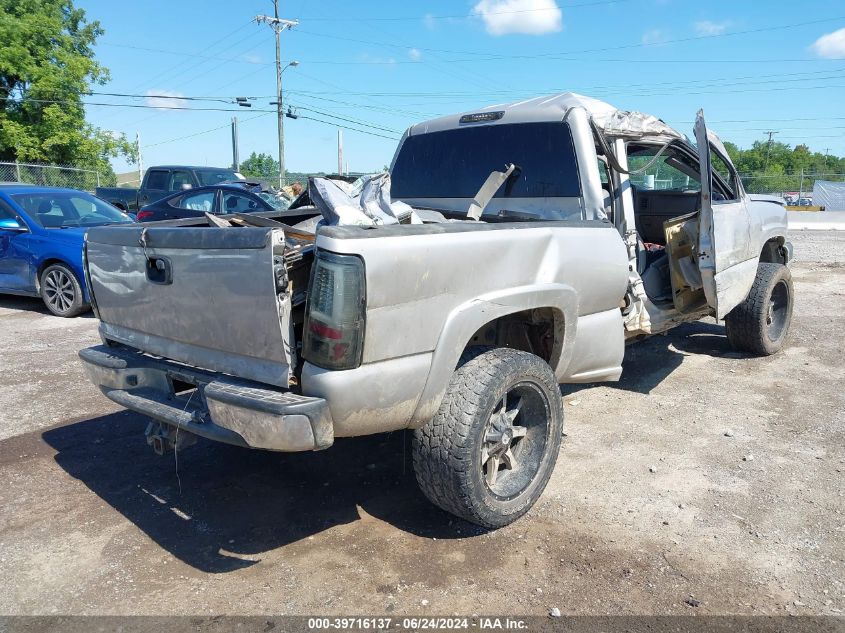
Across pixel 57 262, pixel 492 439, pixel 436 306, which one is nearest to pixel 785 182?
pixel 57 262

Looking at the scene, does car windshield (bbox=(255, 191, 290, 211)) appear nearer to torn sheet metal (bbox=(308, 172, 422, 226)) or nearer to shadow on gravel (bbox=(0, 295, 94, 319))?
shadow on gravel (bbox=(0, 295, 94, 319))

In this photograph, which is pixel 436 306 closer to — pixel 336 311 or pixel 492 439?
pixel 336 311

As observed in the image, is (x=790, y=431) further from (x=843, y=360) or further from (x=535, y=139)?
(x=535, y=139)

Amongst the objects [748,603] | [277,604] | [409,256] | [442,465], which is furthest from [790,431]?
[277,604]

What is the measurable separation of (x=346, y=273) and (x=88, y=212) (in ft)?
26.2

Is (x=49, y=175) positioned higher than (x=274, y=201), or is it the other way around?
(x=49, y=175)

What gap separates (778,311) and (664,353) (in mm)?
1250

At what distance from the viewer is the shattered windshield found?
13.8 feet

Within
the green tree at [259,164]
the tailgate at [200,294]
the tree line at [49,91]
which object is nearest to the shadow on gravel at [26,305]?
the tailgate at [200,294]

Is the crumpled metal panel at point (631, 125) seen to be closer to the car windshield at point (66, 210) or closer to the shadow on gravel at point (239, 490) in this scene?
the shadow on gravel at point (239, 490)

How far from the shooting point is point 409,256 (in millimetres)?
2740

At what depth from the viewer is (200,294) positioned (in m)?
2.98

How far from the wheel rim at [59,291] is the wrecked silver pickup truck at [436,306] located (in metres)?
5.16

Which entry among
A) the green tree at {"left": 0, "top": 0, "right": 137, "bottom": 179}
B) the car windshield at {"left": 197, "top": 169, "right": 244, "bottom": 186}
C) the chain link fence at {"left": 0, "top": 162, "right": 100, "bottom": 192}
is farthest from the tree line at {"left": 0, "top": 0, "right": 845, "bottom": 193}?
the car windshield at {"left": 197, "top": 169, "right": 244, "bottom": 186}
